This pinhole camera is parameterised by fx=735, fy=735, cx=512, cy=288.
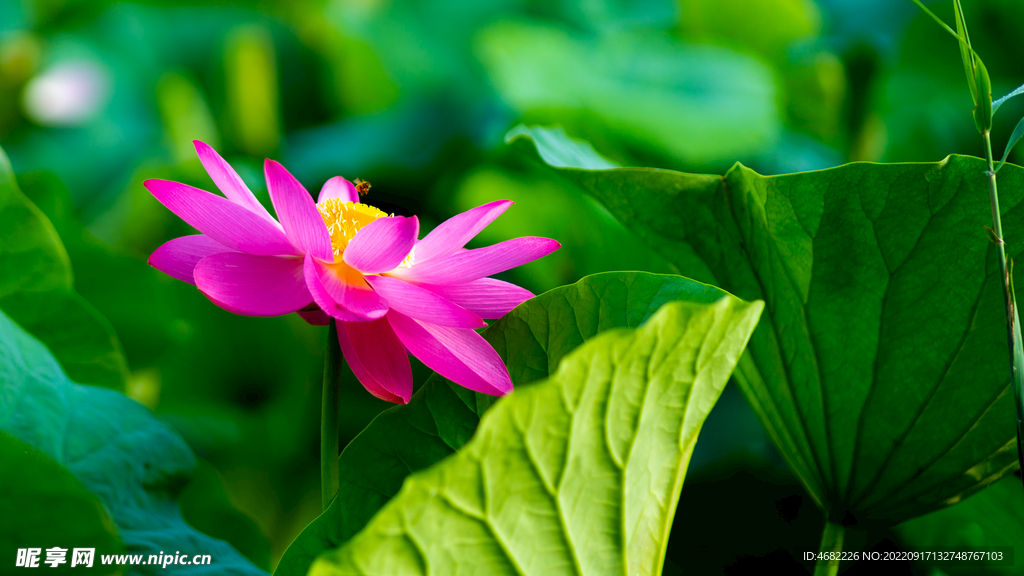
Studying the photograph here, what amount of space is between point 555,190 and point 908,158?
1.51 feet

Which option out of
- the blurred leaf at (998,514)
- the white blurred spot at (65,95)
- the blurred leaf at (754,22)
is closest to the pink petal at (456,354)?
the blurred leaf at (998,514)

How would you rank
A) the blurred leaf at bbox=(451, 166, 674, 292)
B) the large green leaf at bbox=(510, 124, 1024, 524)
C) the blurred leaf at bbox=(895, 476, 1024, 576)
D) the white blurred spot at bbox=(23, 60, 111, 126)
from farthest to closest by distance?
1. the white blurred spot at bbox=(23, 60, 111, 126)
2. the blurred leaf at bbox=(451, 166, 674, 292)
3. the blurred leaf at bbox=(895, 476, 1024, 576)
4. the large green leaf at bbox=(510, 124, 1024, 524)

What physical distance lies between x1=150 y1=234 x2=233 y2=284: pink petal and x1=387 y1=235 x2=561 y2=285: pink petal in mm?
69

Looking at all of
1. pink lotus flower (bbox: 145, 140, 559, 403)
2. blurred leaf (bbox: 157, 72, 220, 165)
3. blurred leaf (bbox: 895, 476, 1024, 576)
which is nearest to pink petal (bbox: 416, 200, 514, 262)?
pink lotus flower (bbox: 145, 140, 559, 403)

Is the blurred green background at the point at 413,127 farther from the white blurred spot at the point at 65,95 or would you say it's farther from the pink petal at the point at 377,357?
the pink petal at the point at 377,357

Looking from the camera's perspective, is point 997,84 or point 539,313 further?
point 997,84

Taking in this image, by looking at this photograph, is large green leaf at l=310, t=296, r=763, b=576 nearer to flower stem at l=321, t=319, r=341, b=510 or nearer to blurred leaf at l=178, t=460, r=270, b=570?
flower stem at l=321, t=319, r=341, b=510

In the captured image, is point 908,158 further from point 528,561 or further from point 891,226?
point 528,561

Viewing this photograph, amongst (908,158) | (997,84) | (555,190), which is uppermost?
(997,84)

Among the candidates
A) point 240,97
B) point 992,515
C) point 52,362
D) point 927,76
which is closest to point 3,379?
point 52,362

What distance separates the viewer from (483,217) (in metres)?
0.28

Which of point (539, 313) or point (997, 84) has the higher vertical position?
point (997, 84)

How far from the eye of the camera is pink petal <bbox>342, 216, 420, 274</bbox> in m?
0.25

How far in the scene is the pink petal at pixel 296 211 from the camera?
24 cm
